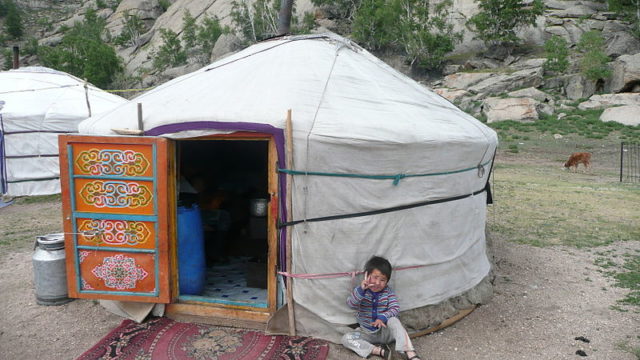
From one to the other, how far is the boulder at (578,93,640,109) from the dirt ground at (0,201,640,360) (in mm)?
16216

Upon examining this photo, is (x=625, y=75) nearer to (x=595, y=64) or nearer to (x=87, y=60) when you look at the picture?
(x=595, y=64)

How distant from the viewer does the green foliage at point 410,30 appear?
2927cm

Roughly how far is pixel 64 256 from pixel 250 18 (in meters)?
37.8

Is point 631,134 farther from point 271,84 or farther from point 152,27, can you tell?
point 152,27

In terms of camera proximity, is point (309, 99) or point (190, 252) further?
point (190, 252)

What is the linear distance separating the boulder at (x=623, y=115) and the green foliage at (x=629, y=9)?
14.5 meters

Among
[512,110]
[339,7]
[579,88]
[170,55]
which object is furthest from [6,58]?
[579,88]

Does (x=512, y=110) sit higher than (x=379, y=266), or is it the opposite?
(x=512, y=110)

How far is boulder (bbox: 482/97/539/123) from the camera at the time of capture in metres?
Result: 17.2

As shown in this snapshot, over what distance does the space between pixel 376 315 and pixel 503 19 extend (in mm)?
30182

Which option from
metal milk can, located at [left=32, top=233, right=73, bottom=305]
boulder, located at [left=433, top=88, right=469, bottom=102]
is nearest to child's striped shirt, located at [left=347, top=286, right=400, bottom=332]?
metal milk can, located at [left=32, top=233, right=73, bottom=305]

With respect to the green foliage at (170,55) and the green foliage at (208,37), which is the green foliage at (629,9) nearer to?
the green foliage at (208,37)

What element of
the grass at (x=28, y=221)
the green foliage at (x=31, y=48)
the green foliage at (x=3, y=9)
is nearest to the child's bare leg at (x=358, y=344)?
the grass at (x=28, y=221)

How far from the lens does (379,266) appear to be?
2848 millimetres
